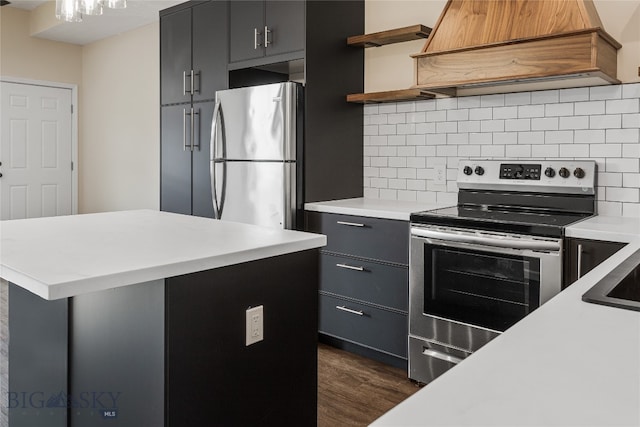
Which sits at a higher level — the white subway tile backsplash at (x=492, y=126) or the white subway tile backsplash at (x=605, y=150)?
the white subway tile backsplash at (x=492, y=126)

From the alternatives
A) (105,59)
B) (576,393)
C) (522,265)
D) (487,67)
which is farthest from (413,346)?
(105,59)

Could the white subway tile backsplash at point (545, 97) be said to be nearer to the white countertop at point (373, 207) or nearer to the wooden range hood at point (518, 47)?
the wooden range hood at point (518, 47)

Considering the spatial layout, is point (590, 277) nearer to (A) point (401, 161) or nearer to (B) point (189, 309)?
(B) point (189, 309)

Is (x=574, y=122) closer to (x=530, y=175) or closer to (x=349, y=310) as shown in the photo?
(x=530, y=175)

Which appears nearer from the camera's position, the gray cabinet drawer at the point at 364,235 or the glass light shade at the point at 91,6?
the glass light shade at the point at 91,6

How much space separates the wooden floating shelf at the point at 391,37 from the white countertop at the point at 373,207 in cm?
101

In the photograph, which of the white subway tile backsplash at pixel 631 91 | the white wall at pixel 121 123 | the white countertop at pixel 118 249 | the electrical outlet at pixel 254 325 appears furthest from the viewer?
the white wall at pixel 121 123

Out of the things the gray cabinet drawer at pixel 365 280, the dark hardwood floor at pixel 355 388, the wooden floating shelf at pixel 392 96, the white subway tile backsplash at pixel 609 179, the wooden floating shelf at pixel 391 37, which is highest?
the wooden floating shelf at pixel 391 37

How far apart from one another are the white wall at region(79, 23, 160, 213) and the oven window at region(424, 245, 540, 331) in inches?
135

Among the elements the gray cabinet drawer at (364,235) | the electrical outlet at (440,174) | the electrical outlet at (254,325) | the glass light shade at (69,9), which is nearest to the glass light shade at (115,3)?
the glass light shade at (69,9)

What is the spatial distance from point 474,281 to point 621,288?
133 centimetres

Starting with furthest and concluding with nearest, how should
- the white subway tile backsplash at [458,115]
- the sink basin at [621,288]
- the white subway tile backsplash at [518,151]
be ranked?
the white subway tile backsplash at [458,115] → the white subway tile backsplash at [518,151] → the sink basin at [621,288]

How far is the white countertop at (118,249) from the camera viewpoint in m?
1.31

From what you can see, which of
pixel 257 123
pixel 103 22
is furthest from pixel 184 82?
pixel 103 22
